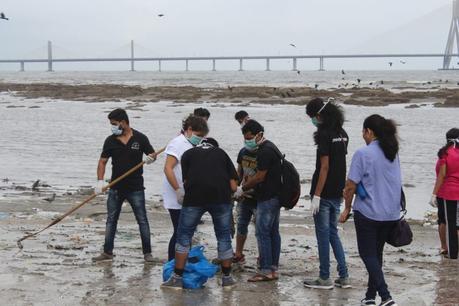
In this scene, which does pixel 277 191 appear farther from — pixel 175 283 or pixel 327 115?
pixel 175 283

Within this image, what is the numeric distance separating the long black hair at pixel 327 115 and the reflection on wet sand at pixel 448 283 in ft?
5.80

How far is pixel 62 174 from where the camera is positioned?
51.8 ft

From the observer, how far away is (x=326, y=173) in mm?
6379

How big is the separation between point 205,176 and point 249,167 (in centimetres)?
82

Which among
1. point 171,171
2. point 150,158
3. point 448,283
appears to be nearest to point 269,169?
point 171,171

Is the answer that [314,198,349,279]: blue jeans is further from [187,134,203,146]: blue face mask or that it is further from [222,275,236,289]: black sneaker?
[187,134,203,146]: blue face mask

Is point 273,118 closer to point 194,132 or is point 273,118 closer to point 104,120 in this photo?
point 104,120

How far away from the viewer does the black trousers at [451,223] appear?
779cm

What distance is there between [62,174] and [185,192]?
9.86 metres

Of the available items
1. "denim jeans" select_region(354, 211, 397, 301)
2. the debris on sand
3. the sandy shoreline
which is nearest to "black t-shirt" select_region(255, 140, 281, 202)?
"denim jeans" select_region(354, 211, 397, 301)

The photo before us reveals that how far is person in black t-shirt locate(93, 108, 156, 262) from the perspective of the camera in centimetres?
764

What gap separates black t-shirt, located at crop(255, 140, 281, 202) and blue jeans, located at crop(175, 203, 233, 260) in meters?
0.40

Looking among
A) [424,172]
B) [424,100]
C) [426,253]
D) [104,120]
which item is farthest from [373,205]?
[424,100]

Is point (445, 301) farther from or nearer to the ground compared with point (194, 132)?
nearer to the ground
